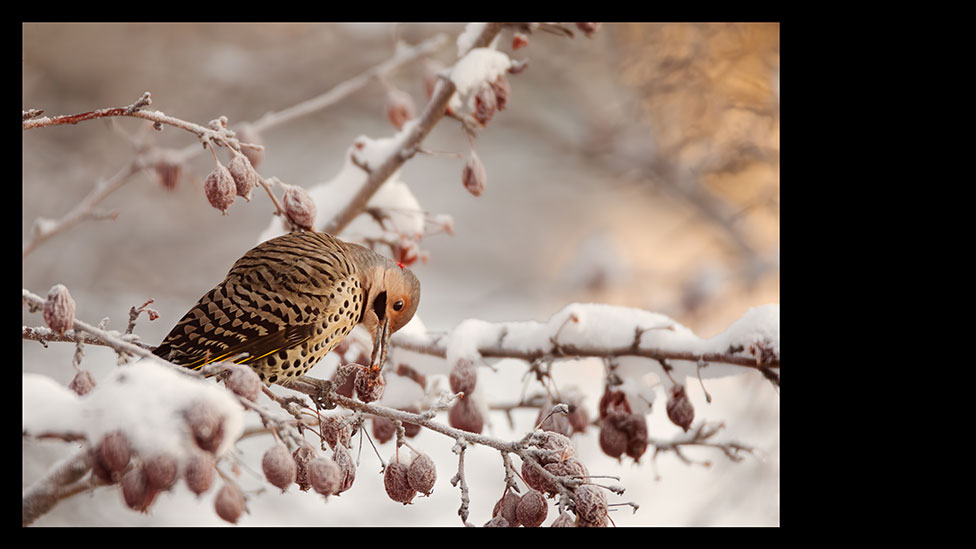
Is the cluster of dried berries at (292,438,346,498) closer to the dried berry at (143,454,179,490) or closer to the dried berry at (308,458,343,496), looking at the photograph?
the dried berry at (308,458,343,496)

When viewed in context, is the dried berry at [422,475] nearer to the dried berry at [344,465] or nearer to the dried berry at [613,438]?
the dried berry at [344,465]

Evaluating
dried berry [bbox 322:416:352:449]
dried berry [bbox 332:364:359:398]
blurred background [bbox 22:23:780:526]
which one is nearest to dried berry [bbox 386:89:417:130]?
blurred background [bbox 22:23:780:526]

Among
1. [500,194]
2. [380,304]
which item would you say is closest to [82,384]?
[380,304]

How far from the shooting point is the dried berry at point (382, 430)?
93 centimetres

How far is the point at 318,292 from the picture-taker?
819 millimetres

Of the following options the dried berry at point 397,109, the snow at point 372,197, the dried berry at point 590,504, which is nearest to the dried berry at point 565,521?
the dried berry at point 590,504

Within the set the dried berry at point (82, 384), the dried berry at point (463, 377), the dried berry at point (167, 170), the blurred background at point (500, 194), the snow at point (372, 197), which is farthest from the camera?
the blurred background at point (500, 194)

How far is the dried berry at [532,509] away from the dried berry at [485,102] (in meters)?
0.42
